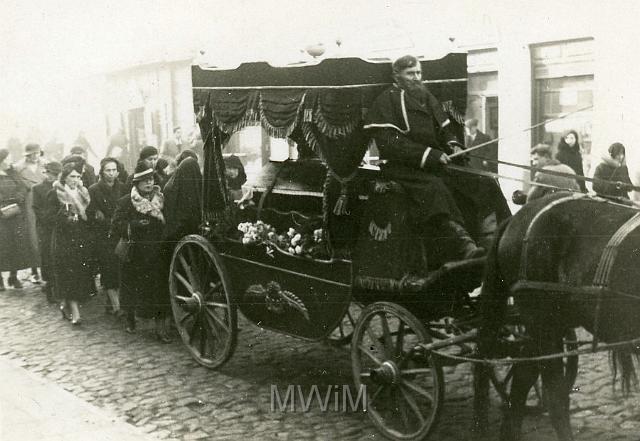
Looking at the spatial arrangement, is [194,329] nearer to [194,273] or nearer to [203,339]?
[203,339]

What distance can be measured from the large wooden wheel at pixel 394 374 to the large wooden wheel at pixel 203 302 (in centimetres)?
160

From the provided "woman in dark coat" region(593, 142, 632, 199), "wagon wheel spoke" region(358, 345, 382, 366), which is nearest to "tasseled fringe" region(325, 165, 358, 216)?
"wagon wheel spoke" region(358, 345, 382, 366)

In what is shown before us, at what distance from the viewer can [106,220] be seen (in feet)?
32.0

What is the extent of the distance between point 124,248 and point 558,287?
5355mm

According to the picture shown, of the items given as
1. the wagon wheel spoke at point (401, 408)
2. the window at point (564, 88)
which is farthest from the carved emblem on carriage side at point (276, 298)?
the window at point (564, 88)

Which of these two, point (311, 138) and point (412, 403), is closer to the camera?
point (412, 403)

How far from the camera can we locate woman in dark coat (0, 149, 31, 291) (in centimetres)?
1151

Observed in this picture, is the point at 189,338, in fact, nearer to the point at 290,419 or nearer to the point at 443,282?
the point at 290,419

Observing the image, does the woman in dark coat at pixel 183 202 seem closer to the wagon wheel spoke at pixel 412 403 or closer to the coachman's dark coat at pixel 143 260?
the coachman's dark coat at pixel 143 260

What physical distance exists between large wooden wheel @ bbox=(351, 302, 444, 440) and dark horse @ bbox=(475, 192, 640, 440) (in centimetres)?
46

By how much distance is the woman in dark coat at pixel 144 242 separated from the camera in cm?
873

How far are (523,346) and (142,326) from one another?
5.34m

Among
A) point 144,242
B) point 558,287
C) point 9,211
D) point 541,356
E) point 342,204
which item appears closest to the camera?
point 558,287

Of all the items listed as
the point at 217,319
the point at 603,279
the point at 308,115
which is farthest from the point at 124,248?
the point at 603,279
